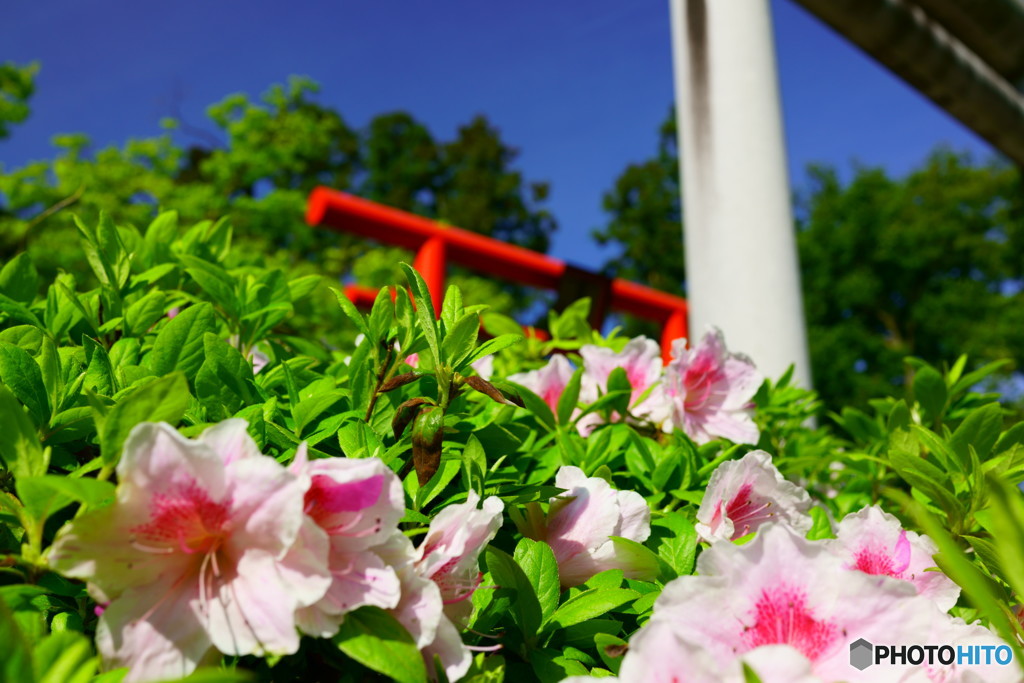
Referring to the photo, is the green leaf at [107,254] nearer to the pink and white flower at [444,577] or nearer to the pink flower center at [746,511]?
the pink and white flower at [444,577]

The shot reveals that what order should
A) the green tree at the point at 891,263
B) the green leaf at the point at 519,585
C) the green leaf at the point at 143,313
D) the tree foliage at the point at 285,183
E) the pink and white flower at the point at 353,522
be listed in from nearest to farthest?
the pink and white flower at the point at 353,522 → the green leaf at the point at 519,585 → the green leaf at the point at 143,313 → the tree foliage at the point at 285,183 → the green tree at the point at 891,263

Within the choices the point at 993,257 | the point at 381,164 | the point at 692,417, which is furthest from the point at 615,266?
the point at 692,417

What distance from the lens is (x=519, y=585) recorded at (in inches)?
28.1

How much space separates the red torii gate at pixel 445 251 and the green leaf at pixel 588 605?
2358 mm

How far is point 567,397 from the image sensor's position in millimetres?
1059

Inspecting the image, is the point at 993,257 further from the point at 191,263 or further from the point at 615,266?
the point at 191,263

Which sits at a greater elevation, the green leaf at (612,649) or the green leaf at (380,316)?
the green leaf at (380,316)

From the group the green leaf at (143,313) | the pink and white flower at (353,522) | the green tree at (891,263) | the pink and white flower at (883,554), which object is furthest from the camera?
the green tree at (891,263)

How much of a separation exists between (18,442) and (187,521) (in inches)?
7.1

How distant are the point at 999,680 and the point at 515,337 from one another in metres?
0.53

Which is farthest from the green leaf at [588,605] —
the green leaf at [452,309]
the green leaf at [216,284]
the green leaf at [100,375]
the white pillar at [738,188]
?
the white pillar at [738,188]

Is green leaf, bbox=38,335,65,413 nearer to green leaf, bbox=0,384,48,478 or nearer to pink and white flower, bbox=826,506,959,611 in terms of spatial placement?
green leaf, bbox=0,384,48,478

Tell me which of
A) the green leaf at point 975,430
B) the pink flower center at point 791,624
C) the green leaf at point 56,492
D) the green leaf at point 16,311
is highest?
the green leaf at point 16,311

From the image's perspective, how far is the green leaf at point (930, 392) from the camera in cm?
123
